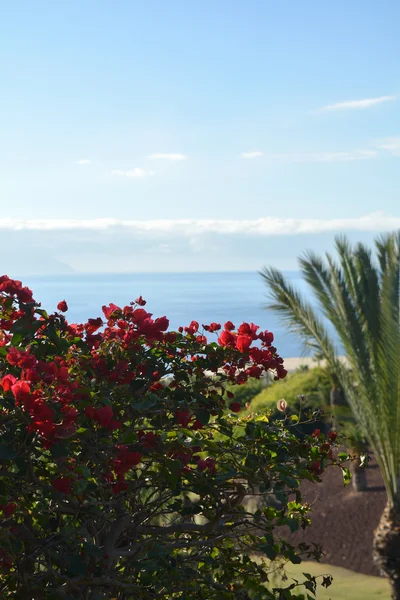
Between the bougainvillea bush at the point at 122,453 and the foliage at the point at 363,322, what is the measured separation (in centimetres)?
576

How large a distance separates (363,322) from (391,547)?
115 inches

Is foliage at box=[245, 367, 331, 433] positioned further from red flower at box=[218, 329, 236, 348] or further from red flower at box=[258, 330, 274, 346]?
red flower at box=[218, 329, 236, 348]

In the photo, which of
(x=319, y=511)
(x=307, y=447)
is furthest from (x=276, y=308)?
(x=307, y=447)

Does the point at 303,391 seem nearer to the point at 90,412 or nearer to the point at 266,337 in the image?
the point at 266,337

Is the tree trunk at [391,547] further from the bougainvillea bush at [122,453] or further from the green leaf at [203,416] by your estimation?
the green leaf at [203,416]

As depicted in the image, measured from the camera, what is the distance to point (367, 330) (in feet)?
31.0

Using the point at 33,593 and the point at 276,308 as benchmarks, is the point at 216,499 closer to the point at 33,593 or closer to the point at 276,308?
the point at 33,593

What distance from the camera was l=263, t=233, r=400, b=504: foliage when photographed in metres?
8.96

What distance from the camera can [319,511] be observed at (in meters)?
13.4

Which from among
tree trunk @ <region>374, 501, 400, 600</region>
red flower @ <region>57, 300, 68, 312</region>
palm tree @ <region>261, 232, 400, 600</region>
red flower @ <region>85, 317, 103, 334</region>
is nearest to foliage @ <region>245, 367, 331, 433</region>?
palm tree @ <region>261, 232, 400, 600</region>

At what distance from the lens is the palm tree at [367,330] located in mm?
8930

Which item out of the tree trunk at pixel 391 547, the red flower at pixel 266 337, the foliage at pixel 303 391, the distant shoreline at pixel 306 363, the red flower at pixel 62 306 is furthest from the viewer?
the distant shoreline at pixel 306 363

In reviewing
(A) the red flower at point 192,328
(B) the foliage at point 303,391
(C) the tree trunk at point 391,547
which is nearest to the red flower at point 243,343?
(A) the red flower at point 192,328

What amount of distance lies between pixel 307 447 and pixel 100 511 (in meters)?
1.04
